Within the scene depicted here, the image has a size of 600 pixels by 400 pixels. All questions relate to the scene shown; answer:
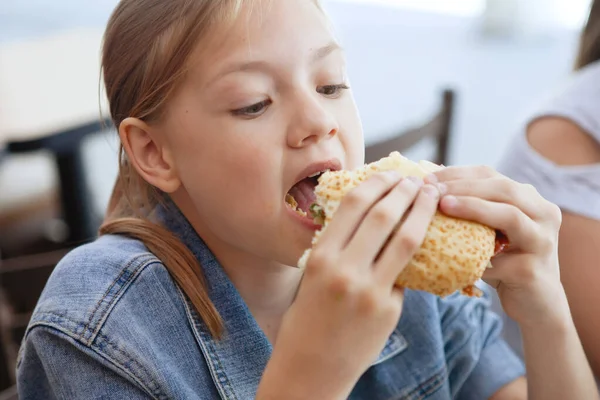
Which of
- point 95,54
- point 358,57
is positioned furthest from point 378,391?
point 358,57

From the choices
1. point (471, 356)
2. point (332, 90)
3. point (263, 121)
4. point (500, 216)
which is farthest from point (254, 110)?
point (471, 356)

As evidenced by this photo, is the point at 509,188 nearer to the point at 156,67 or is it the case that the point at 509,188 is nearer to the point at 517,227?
the point at 517,227

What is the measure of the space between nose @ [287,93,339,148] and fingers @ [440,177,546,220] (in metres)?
0.17

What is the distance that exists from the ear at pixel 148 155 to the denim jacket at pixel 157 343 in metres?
0.08

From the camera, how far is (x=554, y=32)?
4.10 metres

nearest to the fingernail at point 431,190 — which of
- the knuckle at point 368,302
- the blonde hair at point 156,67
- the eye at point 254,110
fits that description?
the knuckle at point 368,302

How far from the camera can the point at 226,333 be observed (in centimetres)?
93

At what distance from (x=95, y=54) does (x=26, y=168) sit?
64cm

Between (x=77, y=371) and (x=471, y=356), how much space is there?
0.63 m

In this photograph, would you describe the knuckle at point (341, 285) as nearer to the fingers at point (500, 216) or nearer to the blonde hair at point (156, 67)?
the fingers at point (500, 216)

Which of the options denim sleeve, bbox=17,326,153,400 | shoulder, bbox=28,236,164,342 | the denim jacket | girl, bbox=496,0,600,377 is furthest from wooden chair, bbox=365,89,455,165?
denim sleeve, bbox=17,326,153,400

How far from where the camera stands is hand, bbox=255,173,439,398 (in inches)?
26.6

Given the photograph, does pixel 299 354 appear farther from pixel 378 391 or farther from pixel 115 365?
pixel 378 391

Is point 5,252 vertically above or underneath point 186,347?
underneath
